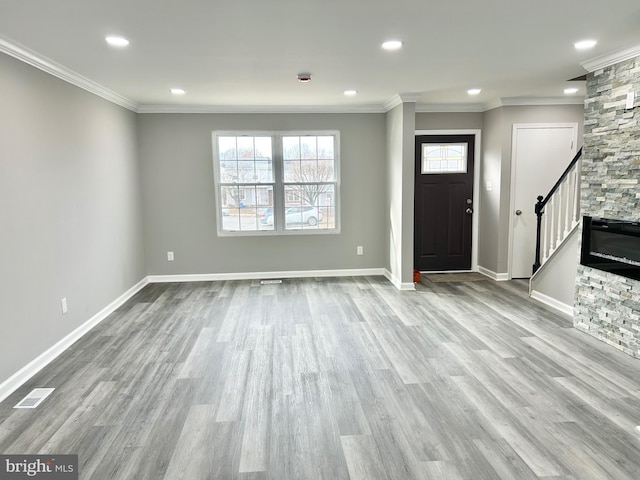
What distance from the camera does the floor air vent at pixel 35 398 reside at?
2834mm

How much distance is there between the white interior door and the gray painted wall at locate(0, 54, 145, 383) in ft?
16.4

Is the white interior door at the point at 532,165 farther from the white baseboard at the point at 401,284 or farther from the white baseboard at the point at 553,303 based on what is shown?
the white baseboard at the point at 401,284

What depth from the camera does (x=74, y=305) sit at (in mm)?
4027

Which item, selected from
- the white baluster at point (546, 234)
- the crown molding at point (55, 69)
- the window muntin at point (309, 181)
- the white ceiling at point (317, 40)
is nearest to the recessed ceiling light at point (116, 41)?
the white ceiling at point (317, 40)

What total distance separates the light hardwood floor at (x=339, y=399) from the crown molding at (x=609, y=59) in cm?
232

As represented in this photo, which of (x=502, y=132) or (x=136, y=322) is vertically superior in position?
(x=502, y=132)

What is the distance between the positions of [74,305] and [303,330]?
209 cm

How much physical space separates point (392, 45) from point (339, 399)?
99.6 inches

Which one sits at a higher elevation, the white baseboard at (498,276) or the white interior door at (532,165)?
the white interior door at (532,165)

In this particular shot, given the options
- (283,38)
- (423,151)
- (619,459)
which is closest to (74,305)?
(283,38)

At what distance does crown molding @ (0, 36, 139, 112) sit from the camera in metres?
3.07

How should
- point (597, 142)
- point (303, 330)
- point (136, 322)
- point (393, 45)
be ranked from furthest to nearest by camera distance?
point (136, 322), point (303, 330), point (597, 142), point (393, 45)

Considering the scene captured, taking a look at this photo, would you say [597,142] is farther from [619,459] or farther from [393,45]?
[619,459]

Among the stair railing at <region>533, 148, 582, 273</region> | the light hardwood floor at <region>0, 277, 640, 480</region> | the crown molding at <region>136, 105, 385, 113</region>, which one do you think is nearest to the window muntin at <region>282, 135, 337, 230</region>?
the crown molding at <region>136, 105, 385, 113</region>
